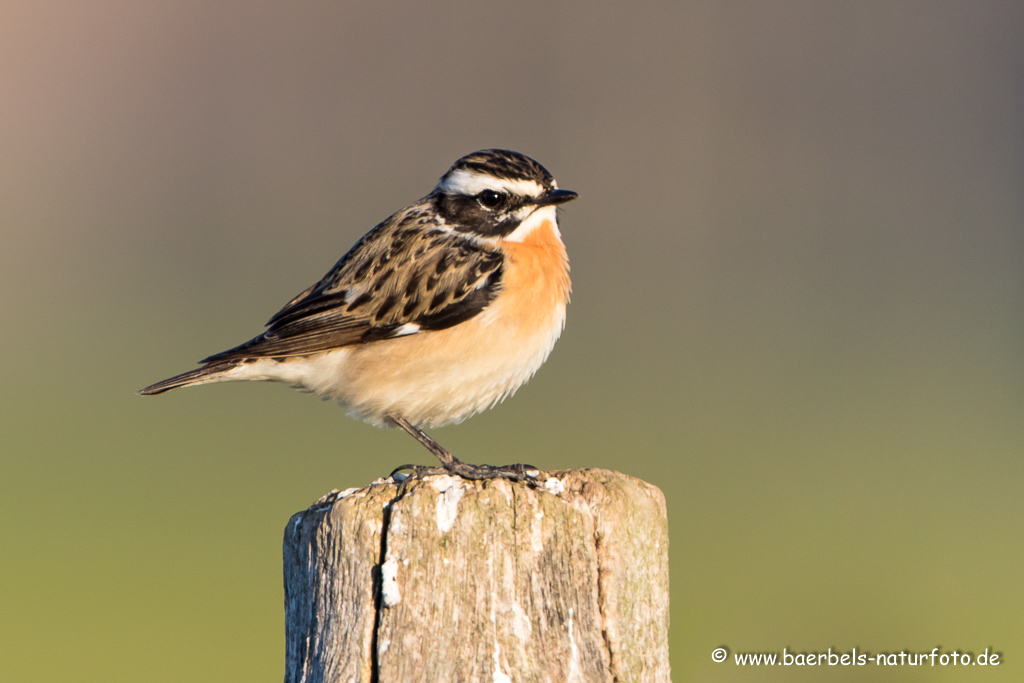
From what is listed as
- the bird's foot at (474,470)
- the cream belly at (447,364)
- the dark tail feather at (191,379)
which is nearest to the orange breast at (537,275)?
the cream belly at (447,364)

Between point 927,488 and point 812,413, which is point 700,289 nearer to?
point 812,413

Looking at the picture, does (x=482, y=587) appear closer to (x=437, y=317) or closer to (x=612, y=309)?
(x=437, y=317)

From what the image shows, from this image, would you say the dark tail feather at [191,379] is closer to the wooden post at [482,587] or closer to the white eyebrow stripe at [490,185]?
the white eyebrow stripe at [490,185]

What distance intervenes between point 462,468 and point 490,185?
6.13 ft

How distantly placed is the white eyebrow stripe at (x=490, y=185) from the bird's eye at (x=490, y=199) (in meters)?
0.03

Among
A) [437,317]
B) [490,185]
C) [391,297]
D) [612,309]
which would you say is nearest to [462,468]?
[437,317]

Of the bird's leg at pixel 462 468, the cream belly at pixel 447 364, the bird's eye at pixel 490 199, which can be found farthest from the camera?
the bird's eye at pixel 490 199

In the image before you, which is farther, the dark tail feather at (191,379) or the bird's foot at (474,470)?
the dark tail feather at (191,379)

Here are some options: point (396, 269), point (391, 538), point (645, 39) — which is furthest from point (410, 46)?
point (391, 538)

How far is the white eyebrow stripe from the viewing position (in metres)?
6.79

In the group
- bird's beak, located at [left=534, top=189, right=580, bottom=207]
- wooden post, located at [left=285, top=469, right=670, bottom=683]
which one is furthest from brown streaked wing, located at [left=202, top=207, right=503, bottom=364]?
wooden post, located at [left=285, top=469, right=670, bottom=683]

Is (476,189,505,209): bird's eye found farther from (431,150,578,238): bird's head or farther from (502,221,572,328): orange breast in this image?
(502,221,572,328): orange breast

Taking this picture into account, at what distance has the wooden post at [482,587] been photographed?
382 centimetres

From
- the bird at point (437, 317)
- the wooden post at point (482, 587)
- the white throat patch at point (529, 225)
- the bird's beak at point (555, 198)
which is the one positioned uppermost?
the bird's beak at point (555, 198)
